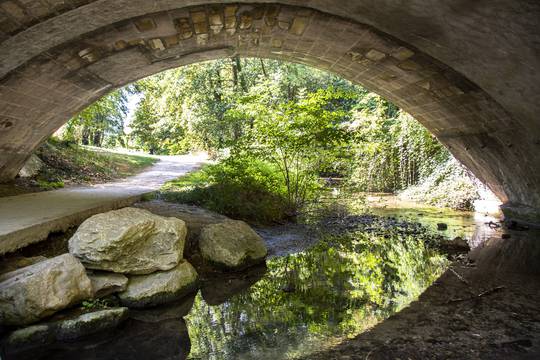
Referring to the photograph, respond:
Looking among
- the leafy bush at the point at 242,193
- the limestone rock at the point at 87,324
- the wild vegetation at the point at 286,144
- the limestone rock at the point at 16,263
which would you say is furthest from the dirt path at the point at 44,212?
the wild vegetation at the point at 286,144

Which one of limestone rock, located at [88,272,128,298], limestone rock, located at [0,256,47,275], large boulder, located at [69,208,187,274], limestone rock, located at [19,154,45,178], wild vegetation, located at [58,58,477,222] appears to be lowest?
limestone rock, located at [88,272,128,298]

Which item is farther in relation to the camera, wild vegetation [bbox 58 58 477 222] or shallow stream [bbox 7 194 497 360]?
wild vegetation [bbox 58 58 477 222]

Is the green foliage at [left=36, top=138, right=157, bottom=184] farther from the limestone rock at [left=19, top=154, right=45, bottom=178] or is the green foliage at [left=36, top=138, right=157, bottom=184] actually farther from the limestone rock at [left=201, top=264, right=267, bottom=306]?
the limestone rock at [left=201, top=264, right=267, bottom=306]

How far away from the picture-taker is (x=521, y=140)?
6.79m

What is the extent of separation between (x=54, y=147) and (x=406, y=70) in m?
Answer: 11.1

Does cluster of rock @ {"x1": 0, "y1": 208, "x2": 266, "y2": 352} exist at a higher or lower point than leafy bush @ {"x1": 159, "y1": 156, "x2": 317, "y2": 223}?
lower

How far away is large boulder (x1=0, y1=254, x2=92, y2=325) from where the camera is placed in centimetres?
345

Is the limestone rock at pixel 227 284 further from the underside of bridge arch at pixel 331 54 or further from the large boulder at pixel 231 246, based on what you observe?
the underside of bridge arch at pixel 331 54

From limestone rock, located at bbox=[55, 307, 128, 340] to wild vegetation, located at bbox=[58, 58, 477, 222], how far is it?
4670mm

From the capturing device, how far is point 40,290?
3.50m

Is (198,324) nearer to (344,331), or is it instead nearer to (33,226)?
(344,331)

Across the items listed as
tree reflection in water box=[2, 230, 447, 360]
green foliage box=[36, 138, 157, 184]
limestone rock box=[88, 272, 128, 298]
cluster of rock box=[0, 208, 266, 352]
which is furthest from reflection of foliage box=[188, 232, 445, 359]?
green foliage box=[36, 138, 157, 184]

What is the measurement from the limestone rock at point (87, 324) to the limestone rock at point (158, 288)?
44 cm

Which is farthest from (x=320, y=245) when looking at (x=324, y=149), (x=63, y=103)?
(x=63, y=103)
